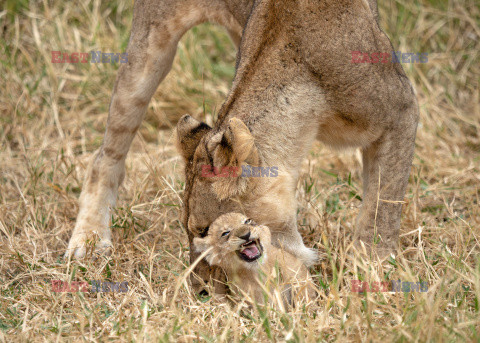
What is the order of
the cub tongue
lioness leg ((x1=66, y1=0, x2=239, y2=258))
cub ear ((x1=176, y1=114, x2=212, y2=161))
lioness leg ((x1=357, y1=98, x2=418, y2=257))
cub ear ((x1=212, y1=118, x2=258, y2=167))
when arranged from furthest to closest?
lioness leg ((x1=66, y1=0, x2=239, y2=258)), lioness leg ((x1=357, y1=98, x2=418, y2=257)), cub ear ((x1=176, y1=114, x2=212, y2=161)), the cub tongue, cub ear ((x1=212, y1=118, x2=258, y2=167))

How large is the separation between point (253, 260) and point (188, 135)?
0.78 m

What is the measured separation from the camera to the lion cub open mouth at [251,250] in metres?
2.98

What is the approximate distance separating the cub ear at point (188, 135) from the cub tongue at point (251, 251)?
2.02 ft

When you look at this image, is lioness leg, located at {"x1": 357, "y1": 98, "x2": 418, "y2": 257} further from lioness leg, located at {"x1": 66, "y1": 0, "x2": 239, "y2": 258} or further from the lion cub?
lioness leg, located at {"x1": 66, "y1": 0, "x2": 239, "y2": 258}

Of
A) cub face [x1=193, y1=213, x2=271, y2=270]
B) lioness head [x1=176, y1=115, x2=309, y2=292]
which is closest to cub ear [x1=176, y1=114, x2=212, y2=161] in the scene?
lioness head [x1=176, y1=115, x2=309, y2=292]

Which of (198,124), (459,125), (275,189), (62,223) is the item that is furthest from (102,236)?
(459,125)

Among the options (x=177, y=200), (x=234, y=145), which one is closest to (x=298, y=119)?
(x=234, y=145)

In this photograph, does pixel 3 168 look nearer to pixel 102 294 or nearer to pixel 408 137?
pixel 102 294

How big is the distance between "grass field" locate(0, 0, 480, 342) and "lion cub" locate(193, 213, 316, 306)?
5.0 inches

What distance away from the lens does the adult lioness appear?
10.1ft

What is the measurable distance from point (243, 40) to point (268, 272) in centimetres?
132

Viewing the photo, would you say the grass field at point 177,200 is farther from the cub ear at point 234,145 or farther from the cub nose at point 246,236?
the cub ear at point 234,145

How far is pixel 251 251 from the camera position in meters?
3.01

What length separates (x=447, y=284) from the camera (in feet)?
10.4
